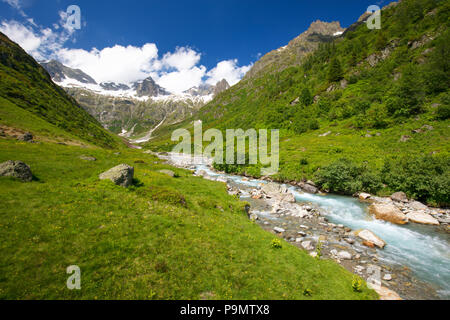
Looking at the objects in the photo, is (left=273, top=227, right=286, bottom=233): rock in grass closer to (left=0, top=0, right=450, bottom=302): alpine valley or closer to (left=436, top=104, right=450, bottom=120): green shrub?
(left=0, top=0, right=450, bottom=302): alpine valley

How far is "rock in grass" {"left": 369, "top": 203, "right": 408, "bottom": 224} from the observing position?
25.1 metres

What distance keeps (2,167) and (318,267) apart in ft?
92.0

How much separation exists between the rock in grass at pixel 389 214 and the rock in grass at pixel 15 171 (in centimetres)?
4441

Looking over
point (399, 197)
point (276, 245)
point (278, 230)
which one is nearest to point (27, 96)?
point (278, 230)

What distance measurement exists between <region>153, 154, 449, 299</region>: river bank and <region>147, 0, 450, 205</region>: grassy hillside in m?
6.22

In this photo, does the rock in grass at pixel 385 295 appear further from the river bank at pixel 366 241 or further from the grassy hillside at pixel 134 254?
the grassy hillside at pixel 134 254

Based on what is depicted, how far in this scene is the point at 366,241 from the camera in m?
20.5

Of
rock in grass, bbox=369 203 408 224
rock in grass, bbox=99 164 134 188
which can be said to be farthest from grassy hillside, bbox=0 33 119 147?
rock in grass, bbox=369 203 408 224

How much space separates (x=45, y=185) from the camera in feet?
50.3

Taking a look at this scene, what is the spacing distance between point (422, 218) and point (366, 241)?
1276 cm
